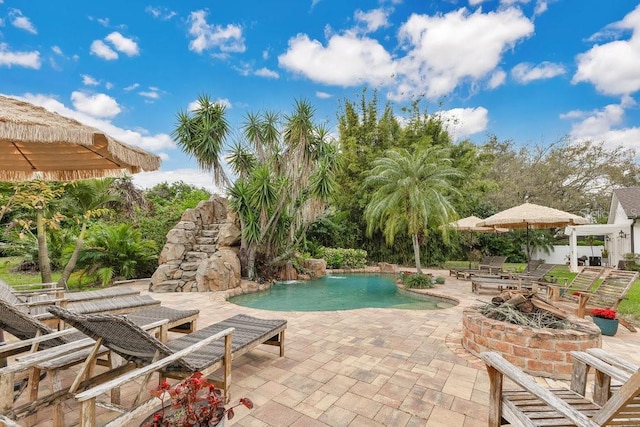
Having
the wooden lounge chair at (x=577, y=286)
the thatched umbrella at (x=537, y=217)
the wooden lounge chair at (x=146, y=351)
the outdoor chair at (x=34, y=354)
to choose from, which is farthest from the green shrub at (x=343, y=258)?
the outdoor chair at (x=34, y=354)

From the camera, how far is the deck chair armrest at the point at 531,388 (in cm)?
137

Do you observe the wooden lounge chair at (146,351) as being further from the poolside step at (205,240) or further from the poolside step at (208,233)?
the poolside step at (208,233)

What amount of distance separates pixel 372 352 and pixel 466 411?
1357 millimetres

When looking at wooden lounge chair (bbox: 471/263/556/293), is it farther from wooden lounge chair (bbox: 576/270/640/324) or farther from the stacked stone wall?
the stacked stone wall

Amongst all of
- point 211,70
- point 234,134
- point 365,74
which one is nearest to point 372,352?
point 234,134

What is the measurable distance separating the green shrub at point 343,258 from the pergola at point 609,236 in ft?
28.6

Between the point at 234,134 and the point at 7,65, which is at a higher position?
the point at 7,65

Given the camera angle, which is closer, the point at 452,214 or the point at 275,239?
the point at 452,214

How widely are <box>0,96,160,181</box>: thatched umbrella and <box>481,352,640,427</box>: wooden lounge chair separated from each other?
3.02 metres

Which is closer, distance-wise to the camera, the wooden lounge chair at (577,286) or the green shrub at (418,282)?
the wooden lounge chair at (577,286)

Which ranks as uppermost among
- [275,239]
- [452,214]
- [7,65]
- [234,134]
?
[7,65]

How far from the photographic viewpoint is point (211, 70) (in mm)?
11562

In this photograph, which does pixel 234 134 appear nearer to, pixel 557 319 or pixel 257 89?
pixel 257 89

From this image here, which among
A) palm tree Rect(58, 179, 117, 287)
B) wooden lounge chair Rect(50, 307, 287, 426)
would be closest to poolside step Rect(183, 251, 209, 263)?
palm tree Rect(58, 179, 117, 287)
